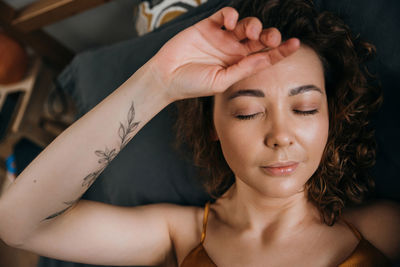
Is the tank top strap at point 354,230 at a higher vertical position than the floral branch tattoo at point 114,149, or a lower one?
lower

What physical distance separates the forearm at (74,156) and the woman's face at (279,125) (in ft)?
0.74

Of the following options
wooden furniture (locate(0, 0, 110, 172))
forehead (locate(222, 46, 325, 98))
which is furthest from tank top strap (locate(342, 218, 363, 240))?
wooden furniture (locate(0, 0, 110, 172))

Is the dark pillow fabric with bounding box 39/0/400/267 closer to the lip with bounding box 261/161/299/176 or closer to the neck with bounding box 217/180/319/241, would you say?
the neck with bounding box 217/180/319/241

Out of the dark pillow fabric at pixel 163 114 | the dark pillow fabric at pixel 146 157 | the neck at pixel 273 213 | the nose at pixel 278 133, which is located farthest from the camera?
the dark pillow fabric at pixel 146 157

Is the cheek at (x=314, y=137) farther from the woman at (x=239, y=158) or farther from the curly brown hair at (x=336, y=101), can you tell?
the curly brown hair at (x=336, y=101)

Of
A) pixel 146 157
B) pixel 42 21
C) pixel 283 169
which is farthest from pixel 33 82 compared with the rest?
pixel 283 169

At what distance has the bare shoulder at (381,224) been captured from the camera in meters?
0.90

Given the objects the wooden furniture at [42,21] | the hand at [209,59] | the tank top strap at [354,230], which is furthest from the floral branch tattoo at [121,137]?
the wooden furniture at [42,21]

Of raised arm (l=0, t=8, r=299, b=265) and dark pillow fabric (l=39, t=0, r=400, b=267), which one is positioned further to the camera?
dark pillow fabric (l=39, t=0, r=400, b=267)

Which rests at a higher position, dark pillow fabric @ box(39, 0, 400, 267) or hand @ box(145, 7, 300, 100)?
hand @ box(145, 7, 300, 100)

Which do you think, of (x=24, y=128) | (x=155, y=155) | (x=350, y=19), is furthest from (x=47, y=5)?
(x=350, y=19)

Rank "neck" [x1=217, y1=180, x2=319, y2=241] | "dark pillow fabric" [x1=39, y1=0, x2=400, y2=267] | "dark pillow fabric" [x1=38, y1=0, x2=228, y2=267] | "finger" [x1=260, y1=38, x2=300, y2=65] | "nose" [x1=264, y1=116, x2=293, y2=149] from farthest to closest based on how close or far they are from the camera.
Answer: "dark pillow fabric" [x1=38, y1=0, x2=228, y2=267], "neck" [x1=217, y1=180, x2=319, y2=241], "dark pillow fabric" [x1=39, y1=0, x2=400, y2=267], "nose" [x1=264, y1=116, x2=293, y2=149], "finger" [x1=260, y1=38, x2=300, y2=65]

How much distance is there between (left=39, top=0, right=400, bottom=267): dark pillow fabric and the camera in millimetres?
930

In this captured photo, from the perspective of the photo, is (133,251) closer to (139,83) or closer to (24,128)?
(139,83)
